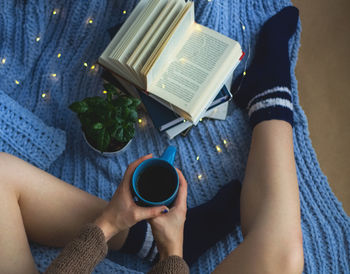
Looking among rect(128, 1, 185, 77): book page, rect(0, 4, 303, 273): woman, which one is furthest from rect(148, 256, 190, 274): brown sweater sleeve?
rect(128, 1, 185, 77): book page

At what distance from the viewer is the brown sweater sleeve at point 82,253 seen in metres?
0.58

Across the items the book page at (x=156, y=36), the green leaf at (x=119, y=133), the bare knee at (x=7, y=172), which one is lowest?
the bare knee at (x=7, y=172)

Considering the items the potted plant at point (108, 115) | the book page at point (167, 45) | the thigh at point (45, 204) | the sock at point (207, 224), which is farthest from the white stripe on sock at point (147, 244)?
the book page at point (167, 45)

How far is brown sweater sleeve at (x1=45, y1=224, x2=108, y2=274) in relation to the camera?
580mm

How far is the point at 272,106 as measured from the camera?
93cm

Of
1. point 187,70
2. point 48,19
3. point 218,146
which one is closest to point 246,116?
point 218,146

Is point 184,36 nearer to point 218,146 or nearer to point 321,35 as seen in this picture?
point 218,146

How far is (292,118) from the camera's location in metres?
0.94

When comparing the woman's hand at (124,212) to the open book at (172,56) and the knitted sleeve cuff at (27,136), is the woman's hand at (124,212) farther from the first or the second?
the knitted sleeve cuff at (27,136)

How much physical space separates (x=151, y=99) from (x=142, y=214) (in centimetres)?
35

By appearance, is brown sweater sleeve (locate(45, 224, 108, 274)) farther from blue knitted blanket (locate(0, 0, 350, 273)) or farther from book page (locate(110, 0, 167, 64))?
book page (locate(110, 0, 167, 64))

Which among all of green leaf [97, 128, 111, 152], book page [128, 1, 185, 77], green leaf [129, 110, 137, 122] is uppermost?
book page [128, 1, 185, 77]

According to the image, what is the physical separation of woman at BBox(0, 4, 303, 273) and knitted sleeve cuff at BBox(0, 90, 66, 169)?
5.1 inches

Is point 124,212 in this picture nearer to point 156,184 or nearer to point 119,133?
→ point 156,184
